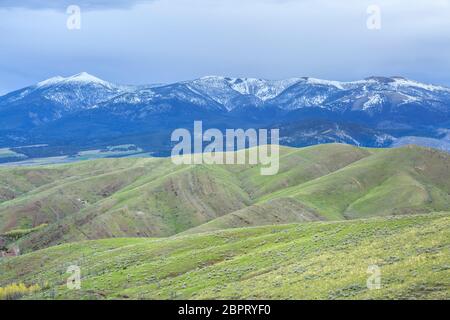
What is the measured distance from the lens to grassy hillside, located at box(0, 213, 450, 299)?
47.8 m

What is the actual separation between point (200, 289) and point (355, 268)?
639 inches

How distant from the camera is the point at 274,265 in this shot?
214 ft

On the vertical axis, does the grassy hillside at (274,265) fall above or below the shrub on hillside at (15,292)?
above

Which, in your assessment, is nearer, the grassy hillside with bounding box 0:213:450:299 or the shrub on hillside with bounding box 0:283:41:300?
the grassy hillside with bounding box 0:213:450:299

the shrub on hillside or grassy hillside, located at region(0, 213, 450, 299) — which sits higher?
grassy hillside, located at region(0, 213, 450, 299)

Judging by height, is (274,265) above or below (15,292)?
above

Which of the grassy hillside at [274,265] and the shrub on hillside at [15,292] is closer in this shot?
the grassy hillside at [274,265]

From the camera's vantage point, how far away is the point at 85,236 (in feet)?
577

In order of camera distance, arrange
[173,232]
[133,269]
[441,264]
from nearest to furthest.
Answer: [441,264]
[133,269]
[173,232]

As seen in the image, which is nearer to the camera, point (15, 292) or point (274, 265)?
point (274, 265)

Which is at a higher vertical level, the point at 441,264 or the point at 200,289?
the point at 441,264

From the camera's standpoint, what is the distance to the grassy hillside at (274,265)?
4784 centimetres

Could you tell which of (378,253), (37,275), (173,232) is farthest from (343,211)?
(378,253)
